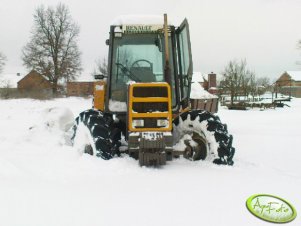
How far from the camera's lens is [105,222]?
3254 mm

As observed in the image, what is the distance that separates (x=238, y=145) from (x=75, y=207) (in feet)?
18.7

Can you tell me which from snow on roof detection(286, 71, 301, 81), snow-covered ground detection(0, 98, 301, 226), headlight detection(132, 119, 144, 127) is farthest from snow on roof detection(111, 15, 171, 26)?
snow on roof detection(286, 71, 301, 81)

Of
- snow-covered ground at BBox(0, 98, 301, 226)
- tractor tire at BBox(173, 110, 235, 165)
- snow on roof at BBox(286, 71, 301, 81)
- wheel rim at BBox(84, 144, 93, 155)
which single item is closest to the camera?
snow-covered ground at BBox(0, 98, 301, 226)

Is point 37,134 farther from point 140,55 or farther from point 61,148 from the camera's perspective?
point 140,55

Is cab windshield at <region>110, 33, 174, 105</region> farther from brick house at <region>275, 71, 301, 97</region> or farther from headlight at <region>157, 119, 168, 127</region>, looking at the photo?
brick house at <region>275, 71, 301, 97</region>

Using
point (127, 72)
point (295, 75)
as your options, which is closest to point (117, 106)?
point (127, 72)

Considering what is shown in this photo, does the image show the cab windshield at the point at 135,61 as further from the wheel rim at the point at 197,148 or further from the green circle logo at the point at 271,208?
the green circle logo at the point at 271,208

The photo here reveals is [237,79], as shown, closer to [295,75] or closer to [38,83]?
[38,83]

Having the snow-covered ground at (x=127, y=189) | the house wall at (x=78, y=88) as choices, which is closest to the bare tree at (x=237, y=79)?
the house wall at (x=78, y=88)

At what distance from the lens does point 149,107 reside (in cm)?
555

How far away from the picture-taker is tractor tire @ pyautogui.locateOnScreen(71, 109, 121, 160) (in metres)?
5.42

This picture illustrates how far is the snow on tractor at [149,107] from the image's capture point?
17.7 feet

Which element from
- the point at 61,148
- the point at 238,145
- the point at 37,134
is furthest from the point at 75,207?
the point at 238,145

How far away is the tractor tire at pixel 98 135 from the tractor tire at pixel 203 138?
1024 millimetres
